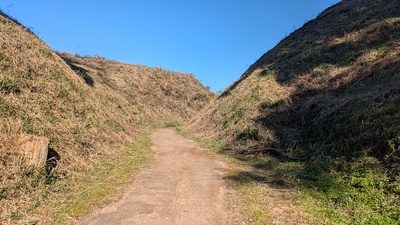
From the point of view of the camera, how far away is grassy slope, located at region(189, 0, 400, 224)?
229 inches

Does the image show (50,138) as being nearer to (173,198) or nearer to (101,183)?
(101,183)

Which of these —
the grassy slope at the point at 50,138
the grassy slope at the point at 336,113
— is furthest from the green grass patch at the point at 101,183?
the grassy slope at the point at 336,113

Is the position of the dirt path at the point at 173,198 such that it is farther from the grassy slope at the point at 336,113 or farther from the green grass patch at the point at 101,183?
the grassy slope at the point at 336,113

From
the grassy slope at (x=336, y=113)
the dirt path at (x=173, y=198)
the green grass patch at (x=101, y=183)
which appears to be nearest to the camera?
the dirt path at (x=173, y=198)

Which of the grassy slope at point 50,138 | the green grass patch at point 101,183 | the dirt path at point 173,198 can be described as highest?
the grassy slope at point 50,138

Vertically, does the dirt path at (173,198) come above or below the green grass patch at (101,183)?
below

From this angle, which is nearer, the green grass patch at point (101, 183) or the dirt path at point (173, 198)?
the dirt path at point (173, 198)

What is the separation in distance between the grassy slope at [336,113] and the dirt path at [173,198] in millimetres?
1950

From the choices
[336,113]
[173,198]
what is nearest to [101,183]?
[173,198]

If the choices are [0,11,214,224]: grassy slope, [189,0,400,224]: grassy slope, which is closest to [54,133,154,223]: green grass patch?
[0,11,214,224]: grassy slope

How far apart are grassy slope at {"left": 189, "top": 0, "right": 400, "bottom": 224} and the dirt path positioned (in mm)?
1950

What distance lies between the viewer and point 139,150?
11000mm

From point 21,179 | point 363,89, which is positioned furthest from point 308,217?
point 363,89

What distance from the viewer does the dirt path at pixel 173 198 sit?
16.0ft
